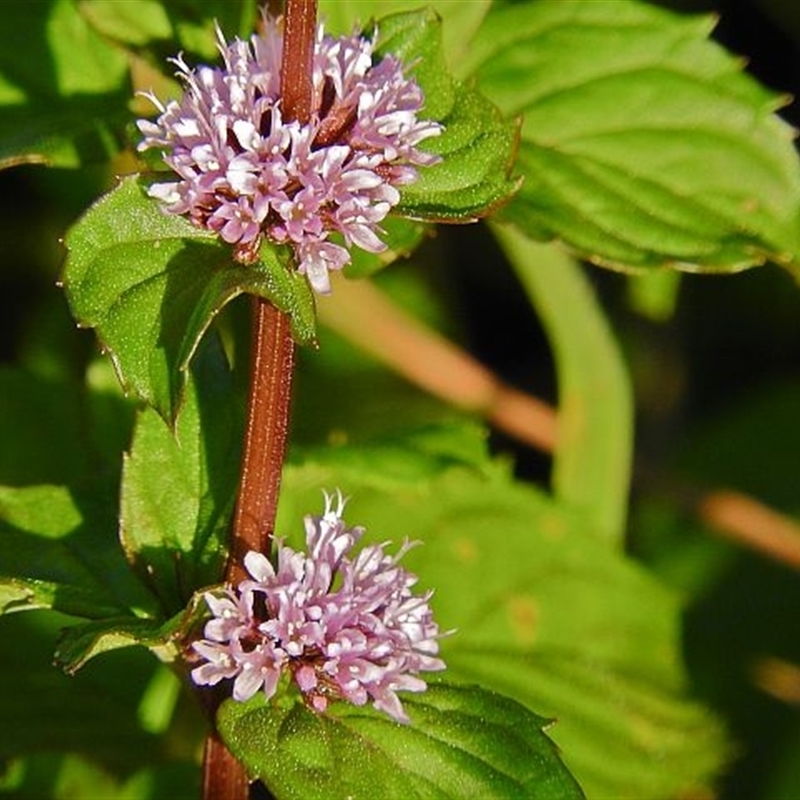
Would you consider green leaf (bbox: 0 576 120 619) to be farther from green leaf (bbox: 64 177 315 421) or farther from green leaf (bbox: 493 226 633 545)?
green leaf (bbox: 493 226 633 545)

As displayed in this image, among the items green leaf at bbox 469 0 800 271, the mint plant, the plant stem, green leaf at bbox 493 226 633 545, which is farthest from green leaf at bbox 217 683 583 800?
green leaf at bbox 493 226 633 545

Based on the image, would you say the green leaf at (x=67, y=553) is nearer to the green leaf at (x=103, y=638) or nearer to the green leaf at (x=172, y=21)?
the green leaf at (x=103, y=638)

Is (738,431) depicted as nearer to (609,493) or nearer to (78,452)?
(609,493)

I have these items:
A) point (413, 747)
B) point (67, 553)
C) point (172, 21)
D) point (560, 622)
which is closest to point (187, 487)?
point (67, 553)

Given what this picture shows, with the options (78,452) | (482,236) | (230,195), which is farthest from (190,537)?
(482,236)

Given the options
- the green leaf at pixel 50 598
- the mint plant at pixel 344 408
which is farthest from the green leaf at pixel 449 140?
the green leaf at pixel 50 598

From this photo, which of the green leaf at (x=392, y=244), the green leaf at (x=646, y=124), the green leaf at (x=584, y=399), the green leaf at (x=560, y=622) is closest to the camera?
the green leaf at (x=392, y=244)
